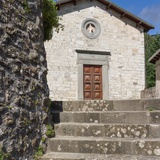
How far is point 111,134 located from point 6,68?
1.60m

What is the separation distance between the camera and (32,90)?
114 inches

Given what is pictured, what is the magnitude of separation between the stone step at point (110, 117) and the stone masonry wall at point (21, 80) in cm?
57

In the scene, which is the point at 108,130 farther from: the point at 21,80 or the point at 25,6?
the point at 25,6

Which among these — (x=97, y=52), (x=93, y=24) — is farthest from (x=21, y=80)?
(x=93, y=24)

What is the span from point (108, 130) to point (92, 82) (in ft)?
28.1

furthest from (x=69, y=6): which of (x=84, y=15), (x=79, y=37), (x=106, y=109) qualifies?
(x=106, y=109)

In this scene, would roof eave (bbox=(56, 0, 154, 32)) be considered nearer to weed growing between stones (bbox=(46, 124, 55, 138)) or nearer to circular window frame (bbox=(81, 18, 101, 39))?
circular window frame (bbox=(81, 18, 101, 39))

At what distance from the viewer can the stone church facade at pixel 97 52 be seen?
Answer: 11.0 m

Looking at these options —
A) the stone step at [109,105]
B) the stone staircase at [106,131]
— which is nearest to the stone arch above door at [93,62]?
the stone step at [109,105]

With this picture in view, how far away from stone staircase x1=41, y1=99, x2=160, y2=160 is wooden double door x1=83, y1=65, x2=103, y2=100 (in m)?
7.48

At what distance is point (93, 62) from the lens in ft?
38.7

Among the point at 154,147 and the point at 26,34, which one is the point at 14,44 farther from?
the point at 154,147

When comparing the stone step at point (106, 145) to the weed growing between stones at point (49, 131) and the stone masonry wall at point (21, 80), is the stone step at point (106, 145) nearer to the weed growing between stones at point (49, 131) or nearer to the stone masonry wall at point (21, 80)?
the weed growing between stones at point (49, 131)

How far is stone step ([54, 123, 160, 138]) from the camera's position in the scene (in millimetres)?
3086
